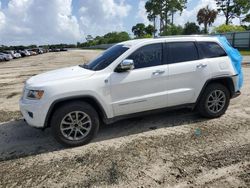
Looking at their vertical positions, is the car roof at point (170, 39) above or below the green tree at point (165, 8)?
below

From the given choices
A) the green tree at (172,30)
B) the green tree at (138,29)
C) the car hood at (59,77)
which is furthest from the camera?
the green tree at (138,29)

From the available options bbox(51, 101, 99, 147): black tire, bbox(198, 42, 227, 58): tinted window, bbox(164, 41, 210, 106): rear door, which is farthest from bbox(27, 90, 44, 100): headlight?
bbox(198, 42, 227, 58): tinted window

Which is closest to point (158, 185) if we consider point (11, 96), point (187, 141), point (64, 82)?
point (187, 141)

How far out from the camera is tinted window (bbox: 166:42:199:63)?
533cm

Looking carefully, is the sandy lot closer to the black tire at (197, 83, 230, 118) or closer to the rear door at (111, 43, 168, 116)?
the black tire at (197, 83, 230, 118)

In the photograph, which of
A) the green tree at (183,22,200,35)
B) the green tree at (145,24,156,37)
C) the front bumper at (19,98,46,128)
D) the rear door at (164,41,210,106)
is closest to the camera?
the front bumper at (19,98,46,128)

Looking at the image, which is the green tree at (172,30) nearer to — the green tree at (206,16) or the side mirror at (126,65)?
the green tree at (206,16)

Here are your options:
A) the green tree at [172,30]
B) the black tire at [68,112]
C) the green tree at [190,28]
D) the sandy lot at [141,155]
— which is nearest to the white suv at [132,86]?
the black tire at [68,112]

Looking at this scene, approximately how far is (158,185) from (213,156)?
3.75ft

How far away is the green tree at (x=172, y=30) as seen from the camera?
61.0 meters

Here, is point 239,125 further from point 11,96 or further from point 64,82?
point 11,96

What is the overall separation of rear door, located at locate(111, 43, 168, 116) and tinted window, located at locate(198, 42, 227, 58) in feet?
3.04

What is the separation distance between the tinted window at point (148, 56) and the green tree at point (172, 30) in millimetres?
57325

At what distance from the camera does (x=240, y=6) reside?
53.2 metres
